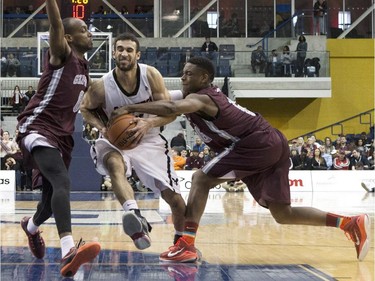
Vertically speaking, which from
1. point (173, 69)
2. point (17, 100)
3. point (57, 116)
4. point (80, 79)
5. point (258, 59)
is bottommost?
point (57, 116)

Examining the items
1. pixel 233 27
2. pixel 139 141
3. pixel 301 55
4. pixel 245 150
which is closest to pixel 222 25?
pixel 233 27

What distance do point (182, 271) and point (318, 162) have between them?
13.8 m

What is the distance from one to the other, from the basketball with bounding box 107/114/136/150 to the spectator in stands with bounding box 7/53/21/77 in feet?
57.8

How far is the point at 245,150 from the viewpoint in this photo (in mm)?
5562

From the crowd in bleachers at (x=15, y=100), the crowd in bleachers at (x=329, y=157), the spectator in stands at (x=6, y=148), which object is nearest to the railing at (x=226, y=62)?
the crowd in bleachers at (x=15, y=100)

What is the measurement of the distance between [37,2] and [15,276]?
81.4 feet

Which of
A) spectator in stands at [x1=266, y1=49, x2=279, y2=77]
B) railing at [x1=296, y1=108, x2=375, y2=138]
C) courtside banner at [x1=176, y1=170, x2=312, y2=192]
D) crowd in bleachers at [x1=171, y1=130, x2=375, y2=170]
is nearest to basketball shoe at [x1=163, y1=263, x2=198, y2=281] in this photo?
courtside banner at [x1=176, y1=170, x2=312, y2=192]

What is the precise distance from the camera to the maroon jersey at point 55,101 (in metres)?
4.94

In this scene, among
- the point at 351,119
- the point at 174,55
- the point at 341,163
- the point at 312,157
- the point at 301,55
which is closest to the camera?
the point at 312,157

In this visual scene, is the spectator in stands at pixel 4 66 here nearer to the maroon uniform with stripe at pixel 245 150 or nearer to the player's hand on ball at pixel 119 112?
the maroon uniform with stripe at pixel 245 150

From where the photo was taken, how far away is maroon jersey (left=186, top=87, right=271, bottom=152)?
17.8 ft

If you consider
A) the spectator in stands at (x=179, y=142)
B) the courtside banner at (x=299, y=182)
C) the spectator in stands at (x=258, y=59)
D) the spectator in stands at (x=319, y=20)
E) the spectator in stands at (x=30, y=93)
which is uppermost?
the spectator in stands at (x=319, y=20)

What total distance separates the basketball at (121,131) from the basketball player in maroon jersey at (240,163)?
0.51 m

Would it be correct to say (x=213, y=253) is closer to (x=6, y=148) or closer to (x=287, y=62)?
(x=6, y=148)
